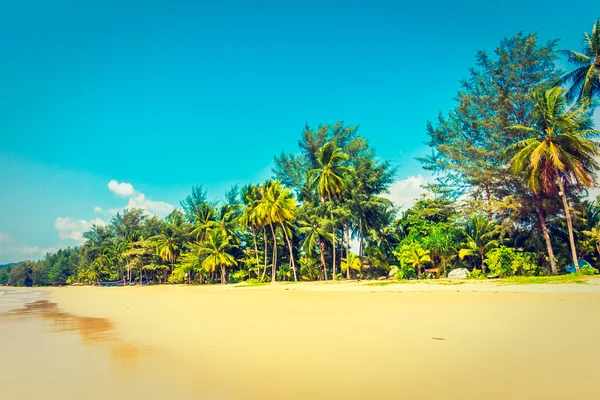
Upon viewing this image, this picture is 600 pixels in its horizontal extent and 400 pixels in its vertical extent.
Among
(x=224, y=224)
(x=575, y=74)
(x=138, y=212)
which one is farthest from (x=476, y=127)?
(x=138, y=212)

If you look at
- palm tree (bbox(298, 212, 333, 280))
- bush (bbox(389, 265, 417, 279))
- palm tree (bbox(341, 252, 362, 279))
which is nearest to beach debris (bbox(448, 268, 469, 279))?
bush (bbox(389, 265, 417, 279))

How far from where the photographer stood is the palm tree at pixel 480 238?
82.4ft

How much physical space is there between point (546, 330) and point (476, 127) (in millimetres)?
29060

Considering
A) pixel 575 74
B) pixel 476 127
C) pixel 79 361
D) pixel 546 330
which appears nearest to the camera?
pixel 79 361

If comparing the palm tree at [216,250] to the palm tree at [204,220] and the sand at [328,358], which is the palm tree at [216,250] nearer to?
the palm tree at [204,220]

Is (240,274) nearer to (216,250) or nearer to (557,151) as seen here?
(216,250)

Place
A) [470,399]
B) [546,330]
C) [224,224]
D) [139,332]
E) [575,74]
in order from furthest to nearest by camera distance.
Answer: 1. [224,224]
2. [575,74]
3. [139,332]
4. [546,330]
5. [470,399]

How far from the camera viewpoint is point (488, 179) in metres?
27.1

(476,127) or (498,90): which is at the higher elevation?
(498,90)

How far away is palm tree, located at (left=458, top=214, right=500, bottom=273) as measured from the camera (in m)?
25.1

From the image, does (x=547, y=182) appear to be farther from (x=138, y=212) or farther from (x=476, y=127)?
(x=138, y=212)

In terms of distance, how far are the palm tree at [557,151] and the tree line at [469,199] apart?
0.25 ft

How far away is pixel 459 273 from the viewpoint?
972 inches

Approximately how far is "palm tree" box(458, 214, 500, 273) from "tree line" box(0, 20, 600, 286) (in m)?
0.08
